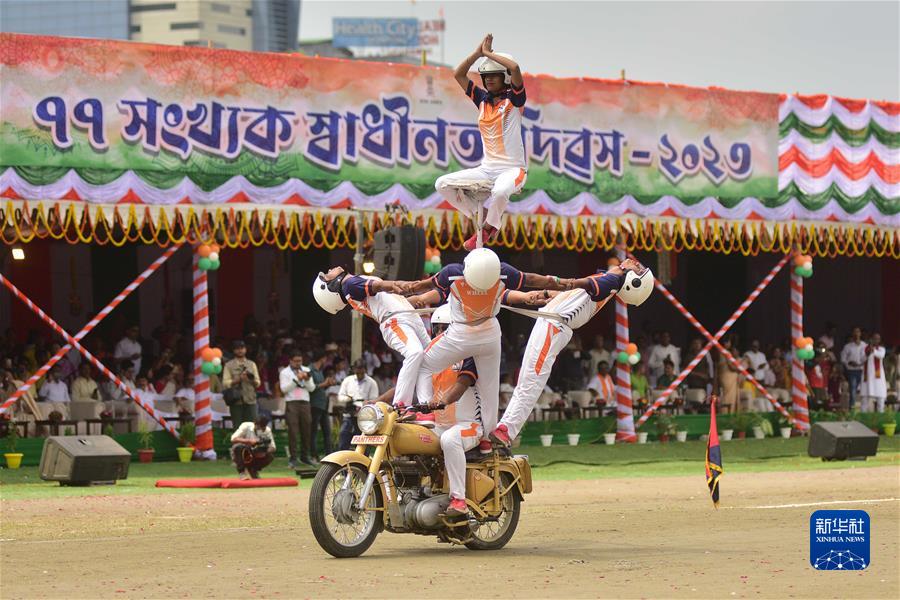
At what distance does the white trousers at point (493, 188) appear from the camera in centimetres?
1434

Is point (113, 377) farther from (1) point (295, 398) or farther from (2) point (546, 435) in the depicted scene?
(2) point (546, 435)

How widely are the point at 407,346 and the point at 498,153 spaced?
2.02 m

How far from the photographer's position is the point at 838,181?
29.8 metres

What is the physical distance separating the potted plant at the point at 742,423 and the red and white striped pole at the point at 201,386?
10219 millimetres

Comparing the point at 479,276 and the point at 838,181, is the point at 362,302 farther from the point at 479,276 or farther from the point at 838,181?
the point at 838,181

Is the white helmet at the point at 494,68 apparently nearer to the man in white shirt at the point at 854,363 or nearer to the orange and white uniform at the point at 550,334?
the orange and white uniform at the point at 550,334

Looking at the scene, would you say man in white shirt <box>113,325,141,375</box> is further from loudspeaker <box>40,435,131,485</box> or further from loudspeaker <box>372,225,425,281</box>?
loudspeaker <box>372,225,425,281</box>

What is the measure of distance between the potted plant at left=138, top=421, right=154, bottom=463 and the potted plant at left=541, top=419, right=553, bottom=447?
687cm

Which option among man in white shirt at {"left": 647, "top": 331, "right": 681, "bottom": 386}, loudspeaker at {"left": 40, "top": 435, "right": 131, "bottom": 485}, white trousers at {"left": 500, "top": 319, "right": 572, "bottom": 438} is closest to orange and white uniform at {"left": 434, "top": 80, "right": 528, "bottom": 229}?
white trousers at {"left": 500, "top": 319, "right": 572, "bottom": 438}

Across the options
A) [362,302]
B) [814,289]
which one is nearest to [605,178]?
[814,289]

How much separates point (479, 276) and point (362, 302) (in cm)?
136

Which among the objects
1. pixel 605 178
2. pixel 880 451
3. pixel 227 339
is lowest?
pixel 880 451

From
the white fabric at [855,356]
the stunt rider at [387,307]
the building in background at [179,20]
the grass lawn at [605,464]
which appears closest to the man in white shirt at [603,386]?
the grass lawn at [605,464]

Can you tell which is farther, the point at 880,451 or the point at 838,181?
the point at 838,181
